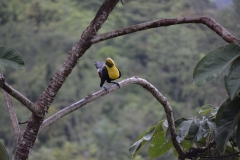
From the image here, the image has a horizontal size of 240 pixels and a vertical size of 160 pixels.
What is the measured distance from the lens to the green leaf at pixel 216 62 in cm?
107

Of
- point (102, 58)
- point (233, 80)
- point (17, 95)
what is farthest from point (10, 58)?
point (102, 58)

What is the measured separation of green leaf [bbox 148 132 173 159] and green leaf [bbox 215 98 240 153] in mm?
550

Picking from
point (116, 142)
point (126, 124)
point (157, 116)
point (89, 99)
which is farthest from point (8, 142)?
point (89, 99)

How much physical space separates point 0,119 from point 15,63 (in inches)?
565

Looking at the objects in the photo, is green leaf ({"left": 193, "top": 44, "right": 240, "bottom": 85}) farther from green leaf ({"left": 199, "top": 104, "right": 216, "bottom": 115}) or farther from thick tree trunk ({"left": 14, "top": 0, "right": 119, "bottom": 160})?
green leaf ({"left": 199, "top": 104, "right": 216, "bottom": 115})

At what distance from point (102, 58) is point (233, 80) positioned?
20.4 meters

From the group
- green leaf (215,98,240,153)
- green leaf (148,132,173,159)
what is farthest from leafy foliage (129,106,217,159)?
green leaf (215,98,240,153)

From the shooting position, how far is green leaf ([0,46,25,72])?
4.20ft

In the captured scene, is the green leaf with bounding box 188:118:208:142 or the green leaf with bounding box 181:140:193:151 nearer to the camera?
the green leaf with bounding box 188:118:208:142

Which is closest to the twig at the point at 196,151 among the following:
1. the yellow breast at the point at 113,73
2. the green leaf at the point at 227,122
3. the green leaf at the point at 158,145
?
the green leaf at the point at 158,145

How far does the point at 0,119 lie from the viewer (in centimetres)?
1507

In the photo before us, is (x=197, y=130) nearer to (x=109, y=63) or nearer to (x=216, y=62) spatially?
(x=216, y=62)

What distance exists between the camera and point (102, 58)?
21.4m

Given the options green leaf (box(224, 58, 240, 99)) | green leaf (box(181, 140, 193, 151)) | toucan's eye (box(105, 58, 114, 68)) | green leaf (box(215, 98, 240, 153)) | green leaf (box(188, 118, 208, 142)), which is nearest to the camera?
green leaf (box(224, 58, 240, 99))
